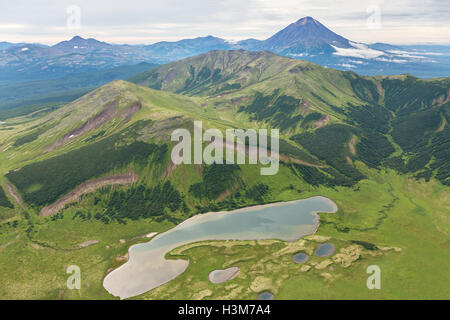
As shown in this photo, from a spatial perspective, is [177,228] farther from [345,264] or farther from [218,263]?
[345,264]

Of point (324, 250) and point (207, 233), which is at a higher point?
point (324, 250)

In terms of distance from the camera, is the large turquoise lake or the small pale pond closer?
the large turquoise lake

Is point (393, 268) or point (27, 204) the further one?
point (27, 204)

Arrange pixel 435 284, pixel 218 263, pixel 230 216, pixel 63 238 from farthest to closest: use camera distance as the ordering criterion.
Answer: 1. pixel 230 216
2. pixel 63 238
3. pixel 218 263
4. pixel 435 284

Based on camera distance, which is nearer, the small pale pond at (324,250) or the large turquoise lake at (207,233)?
the large turquoise lake at (207,233)

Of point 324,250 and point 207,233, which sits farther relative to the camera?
point 207,233
